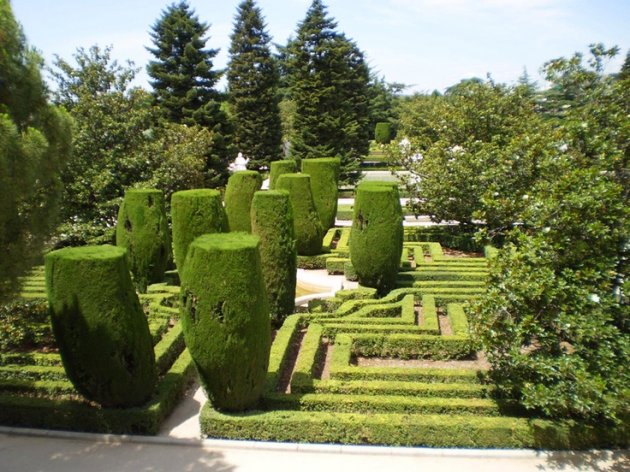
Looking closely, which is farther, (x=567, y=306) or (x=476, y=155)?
(x=476, y=155)

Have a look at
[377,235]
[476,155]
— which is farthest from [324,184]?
[377,235]

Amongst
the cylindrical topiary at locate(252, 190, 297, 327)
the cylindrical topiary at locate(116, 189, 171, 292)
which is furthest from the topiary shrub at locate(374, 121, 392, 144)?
the cylindrical topiary at locate(252, 190, 297, 327)

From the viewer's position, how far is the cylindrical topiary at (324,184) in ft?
68.8

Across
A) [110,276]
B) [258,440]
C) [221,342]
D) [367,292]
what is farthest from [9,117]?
[367,292]

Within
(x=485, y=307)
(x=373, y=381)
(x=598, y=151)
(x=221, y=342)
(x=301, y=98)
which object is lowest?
(x=373, y=381)

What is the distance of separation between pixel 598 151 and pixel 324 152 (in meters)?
26.0

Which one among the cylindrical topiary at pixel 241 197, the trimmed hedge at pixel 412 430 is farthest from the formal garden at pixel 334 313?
the cylindrical topiary at pixel 241 197

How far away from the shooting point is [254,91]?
38.4 meters

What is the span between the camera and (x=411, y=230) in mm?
21266

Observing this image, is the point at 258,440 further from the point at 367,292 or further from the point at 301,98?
the point at 301,98

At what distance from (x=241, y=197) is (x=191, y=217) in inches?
216

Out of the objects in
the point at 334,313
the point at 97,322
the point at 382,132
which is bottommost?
the point at 334,313

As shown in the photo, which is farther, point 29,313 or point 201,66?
point 201,66

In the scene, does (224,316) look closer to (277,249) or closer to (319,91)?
(277,249)
